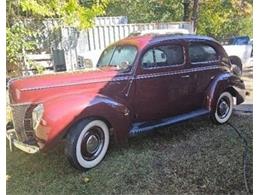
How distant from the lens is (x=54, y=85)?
3297 millimetres

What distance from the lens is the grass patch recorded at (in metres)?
2.94

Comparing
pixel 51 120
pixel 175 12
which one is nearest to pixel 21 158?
pixel 51 120

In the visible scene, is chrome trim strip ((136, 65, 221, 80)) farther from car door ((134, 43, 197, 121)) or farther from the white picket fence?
the white picket fence

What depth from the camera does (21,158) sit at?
11.7 feet

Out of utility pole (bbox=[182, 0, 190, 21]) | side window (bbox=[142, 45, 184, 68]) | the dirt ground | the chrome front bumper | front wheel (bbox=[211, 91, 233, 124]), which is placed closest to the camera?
the dirt ground

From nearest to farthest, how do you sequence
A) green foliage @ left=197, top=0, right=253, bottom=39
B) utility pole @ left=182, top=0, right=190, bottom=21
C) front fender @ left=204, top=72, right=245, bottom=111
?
1. green foliage @ left=197, top=0, right=253, bottom=39
2. utility pole @ left=182, top=0, right=190, bottom=21
3. front fender @ left=204, top=72, right=245, bottom=111

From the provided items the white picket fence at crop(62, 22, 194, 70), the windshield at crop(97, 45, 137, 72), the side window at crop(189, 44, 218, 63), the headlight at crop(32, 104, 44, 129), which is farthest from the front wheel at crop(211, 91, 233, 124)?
the headlight at crop(32, 104, 44, 129)

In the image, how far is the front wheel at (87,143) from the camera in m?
3.11

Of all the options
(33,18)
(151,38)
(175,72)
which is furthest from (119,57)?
(33,18)

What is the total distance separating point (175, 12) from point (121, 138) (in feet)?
5.68

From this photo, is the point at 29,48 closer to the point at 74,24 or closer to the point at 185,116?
the point at 74,24

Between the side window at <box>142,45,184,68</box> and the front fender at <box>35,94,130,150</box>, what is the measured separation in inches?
26.2

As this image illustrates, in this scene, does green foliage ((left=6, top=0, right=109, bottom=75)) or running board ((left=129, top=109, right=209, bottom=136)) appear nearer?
running board ((left=129, top=109, right=209, bottom=136))

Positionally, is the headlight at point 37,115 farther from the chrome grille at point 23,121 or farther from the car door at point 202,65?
the car door at point 202,65
